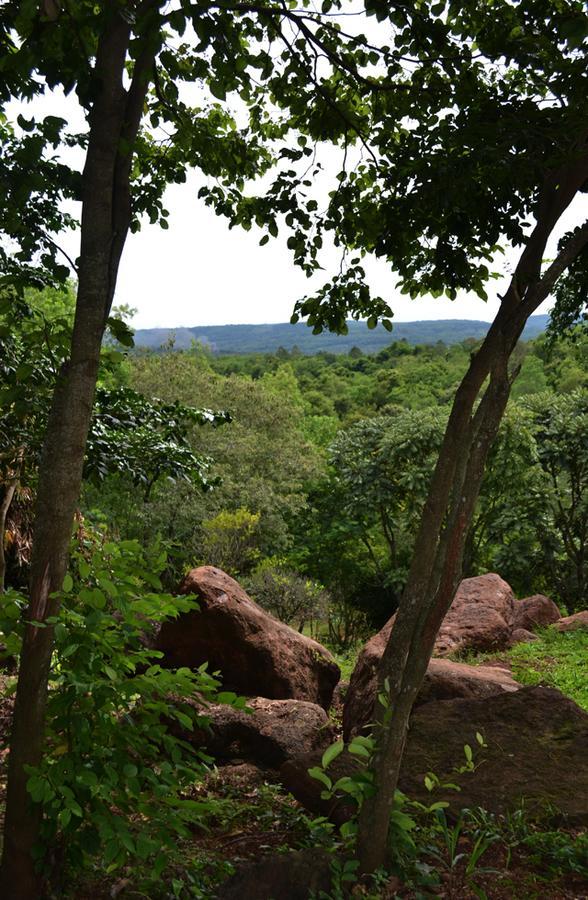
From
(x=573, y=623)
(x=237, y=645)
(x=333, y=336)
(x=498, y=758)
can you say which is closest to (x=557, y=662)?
(x=573, y=623)

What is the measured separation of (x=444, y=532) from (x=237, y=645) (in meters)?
4.03

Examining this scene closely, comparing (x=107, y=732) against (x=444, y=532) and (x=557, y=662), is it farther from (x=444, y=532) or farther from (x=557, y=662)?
(x=557, y=662)

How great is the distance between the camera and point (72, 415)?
9.36 ft

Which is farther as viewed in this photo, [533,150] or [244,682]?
[244,682]

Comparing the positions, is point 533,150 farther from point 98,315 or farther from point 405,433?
point 405,433

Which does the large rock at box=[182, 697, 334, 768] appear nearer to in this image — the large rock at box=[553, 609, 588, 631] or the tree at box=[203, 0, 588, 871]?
the tree at box=[203, 0, 588, 871]

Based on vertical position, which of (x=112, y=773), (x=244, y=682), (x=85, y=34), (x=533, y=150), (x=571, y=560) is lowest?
(x=571, y=560)

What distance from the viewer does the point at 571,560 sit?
52.4ft

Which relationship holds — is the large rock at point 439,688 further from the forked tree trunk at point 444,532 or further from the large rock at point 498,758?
the forked tree trunk at point 444,532

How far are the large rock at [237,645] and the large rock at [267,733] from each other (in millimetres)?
891

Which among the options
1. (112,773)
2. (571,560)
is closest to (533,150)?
(112,773)

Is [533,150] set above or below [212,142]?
below

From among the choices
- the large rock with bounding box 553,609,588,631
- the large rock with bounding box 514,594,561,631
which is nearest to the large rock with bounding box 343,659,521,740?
the large rock with bounding box 553,609,588,631

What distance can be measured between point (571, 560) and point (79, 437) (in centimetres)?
1489
